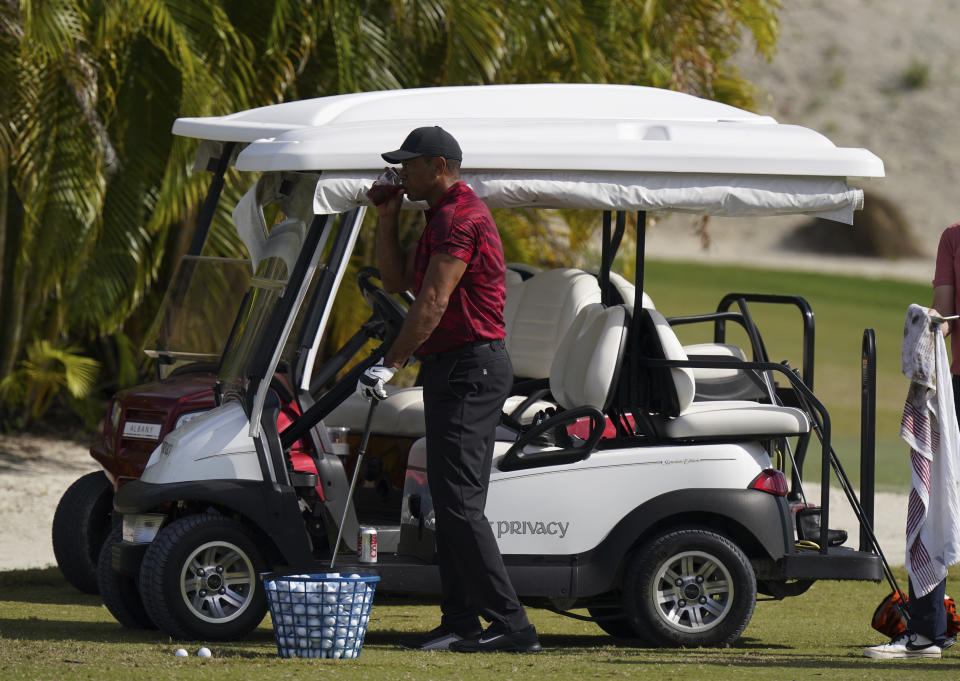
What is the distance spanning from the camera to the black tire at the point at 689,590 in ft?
19.7

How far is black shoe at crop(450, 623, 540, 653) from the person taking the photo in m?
5.62

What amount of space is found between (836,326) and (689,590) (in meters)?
24.5

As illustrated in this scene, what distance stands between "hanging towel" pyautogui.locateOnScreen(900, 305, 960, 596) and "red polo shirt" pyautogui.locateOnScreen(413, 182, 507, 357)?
1524 millimetres

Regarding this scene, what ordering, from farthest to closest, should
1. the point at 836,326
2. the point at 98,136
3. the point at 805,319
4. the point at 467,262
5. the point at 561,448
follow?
the point at 836,326, the point at 98,136, the point at 805,319, the point at 561,448, the point at 467,262

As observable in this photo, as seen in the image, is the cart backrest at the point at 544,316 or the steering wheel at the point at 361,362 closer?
the steering wheel at the point at 361,362

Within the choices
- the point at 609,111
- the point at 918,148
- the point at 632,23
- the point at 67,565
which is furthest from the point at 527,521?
the point at 918,148

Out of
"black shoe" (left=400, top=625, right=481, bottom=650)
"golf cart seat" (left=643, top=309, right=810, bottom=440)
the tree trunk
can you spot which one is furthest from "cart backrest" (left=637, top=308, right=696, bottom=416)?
the tree trunk

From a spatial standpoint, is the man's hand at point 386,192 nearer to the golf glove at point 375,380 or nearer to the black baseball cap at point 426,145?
the black baseball cap at point 426,145

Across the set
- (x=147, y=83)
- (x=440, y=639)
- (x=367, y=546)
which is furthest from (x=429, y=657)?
(x=147, y=83)

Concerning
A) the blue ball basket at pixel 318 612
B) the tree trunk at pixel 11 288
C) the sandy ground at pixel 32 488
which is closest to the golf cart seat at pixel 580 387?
the blue ball basket at pixel 318 612

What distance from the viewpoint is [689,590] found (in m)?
6.07

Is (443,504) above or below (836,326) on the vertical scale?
below

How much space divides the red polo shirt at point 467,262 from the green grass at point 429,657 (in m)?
1.11

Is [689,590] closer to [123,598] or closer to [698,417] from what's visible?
[698,417]
